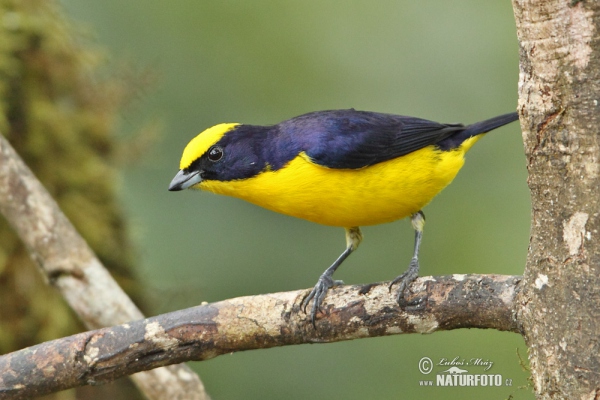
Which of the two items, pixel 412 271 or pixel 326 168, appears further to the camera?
pixel 326 168

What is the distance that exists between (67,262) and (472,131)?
2.17 m

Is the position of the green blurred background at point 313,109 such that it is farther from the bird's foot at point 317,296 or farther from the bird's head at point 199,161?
the bird's foot at point 317,296

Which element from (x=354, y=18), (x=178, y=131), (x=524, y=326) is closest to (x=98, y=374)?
(x=524, y=326)

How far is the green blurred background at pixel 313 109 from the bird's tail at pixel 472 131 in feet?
4.41

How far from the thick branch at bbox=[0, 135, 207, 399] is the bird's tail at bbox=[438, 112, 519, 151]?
69.1 inches

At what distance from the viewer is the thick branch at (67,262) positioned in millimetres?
3504

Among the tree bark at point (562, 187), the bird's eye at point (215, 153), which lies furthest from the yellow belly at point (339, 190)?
the tree bark at point (562, 187)

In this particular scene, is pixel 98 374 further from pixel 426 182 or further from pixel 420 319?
pixel 426 182

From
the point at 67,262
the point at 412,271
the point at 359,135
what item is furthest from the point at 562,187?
the point at 67,262

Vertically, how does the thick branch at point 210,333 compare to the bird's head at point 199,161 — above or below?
below

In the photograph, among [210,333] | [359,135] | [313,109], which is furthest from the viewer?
[313,109]

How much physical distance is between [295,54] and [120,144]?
1.71m

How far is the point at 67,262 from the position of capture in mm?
3547

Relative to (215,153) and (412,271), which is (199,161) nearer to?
(215,153)
